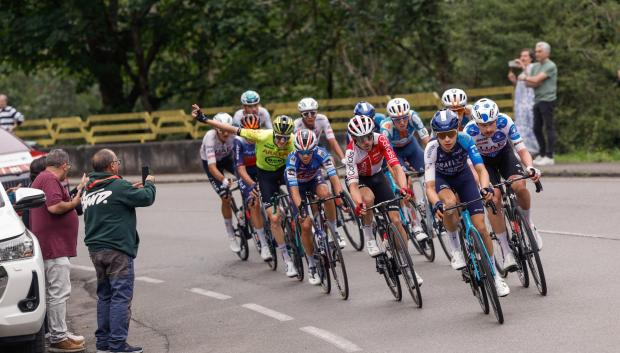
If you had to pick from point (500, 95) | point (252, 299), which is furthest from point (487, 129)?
point (500, 95)

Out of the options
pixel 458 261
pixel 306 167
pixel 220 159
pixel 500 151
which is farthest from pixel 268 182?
pixel 458 261

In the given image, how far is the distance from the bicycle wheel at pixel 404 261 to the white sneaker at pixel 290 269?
2.27 meters

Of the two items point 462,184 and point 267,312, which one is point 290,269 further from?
point 462,184

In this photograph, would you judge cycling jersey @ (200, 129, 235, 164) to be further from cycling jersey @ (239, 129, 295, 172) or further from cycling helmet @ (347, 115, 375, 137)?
cycling helmet @ (347, 115, 375, 137)

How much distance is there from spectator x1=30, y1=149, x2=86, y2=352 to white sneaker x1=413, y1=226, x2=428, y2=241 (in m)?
4.10

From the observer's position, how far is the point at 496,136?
12.0 m

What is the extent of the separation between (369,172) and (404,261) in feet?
5.49

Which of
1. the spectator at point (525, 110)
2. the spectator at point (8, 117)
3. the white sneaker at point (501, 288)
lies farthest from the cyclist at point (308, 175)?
the spectator at point (8, 117)

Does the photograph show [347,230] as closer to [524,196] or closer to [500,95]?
[524,196]

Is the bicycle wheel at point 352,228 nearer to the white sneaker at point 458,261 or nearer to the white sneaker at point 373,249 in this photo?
the white sneaker at point 373,249

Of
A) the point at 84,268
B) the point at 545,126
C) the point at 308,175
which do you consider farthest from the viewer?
the point at 545,126

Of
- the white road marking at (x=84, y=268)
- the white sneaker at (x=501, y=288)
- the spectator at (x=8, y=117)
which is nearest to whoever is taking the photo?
the white sneaker at (x=501, y=288)

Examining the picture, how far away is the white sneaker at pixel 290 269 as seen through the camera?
537 inches

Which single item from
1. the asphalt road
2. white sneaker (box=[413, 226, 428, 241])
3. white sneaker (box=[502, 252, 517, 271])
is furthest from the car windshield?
white sneaker (box=[502, 252, 517, 271])
